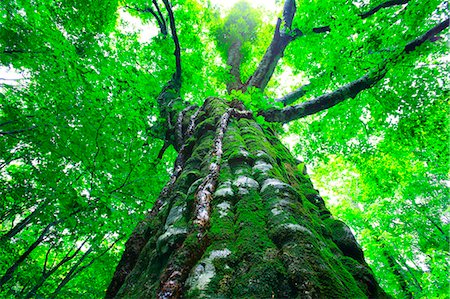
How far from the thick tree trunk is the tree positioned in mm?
10

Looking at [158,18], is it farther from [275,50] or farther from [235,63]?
[275,50]

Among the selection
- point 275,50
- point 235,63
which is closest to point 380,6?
point 275,50

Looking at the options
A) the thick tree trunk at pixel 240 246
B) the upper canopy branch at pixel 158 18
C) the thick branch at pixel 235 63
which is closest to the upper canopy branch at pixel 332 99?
the thick tree trunk at pixel 240 246

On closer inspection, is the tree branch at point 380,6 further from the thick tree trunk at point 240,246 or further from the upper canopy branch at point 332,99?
the thick tree trunk at point 240,246

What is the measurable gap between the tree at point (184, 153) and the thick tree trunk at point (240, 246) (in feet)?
0.03

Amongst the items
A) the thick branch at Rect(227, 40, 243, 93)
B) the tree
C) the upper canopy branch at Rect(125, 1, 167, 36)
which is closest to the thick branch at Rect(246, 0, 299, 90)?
the tree

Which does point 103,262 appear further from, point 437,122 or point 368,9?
point 368,9

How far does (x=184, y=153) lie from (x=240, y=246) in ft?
8.56

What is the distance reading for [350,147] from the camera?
9.68 m

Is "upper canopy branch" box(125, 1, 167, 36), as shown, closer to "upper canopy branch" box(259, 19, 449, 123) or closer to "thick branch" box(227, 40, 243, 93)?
"thick branch" box(227, 40, 243, 93)

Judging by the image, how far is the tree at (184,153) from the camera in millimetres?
1485

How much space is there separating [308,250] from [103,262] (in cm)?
661

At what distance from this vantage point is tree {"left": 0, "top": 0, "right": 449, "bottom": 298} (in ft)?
4.87

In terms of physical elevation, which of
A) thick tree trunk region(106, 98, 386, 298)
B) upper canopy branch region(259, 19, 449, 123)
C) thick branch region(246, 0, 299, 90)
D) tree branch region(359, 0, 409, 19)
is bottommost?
thick tree trunk region(106, 98, 386, 298)
